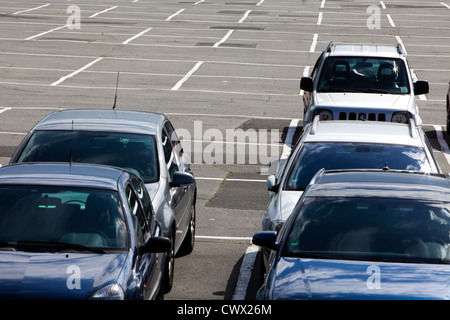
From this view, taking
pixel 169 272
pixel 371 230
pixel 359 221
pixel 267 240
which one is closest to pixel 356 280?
pixel 371 230

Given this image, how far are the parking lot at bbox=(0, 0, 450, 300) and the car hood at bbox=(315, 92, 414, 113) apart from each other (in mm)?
1679

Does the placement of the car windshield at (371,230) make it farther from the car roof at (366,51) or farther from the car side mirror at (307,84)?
the car roof at (366,51)

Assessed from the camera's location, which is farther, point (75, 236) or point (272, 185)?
point (272, 185)

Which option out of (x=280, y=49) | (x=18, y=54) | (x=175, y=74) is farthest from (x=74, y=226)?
(x=280, y=49)

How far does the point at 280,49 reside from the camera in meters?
34.8

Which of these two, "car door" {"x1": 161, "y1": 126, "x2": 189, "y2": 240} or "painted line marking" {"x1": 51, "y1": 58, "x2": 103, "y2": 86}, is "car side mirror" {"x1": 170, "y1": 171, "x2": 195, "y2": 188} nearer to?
"car door" {"x1": 161, "y1": 126, "x2": 189, "y2": 240}

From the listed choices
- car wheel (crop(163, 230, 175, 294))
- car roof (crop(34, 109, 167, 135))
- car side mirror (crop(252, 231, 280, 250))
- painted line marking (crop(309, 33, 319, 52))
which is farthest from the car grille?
painted line marking (crop(309, 33, 319, 52))

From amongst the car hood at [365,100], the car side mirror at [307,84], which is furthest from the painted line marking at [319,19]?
the car hood at [365,100]

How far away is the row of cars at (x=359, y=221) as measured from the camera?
6.36m

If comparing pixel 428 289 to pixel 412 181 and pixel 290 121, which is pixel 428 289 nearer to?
pixel 412 181

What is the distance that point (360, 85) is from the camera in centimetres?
1666

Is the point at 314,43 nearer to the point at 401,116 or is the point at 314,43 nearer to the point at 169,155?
the point at 401,116

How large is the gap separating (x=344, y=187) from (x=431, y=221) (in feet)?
2.73

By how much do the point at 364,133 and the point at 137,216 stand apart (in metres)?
3.72
